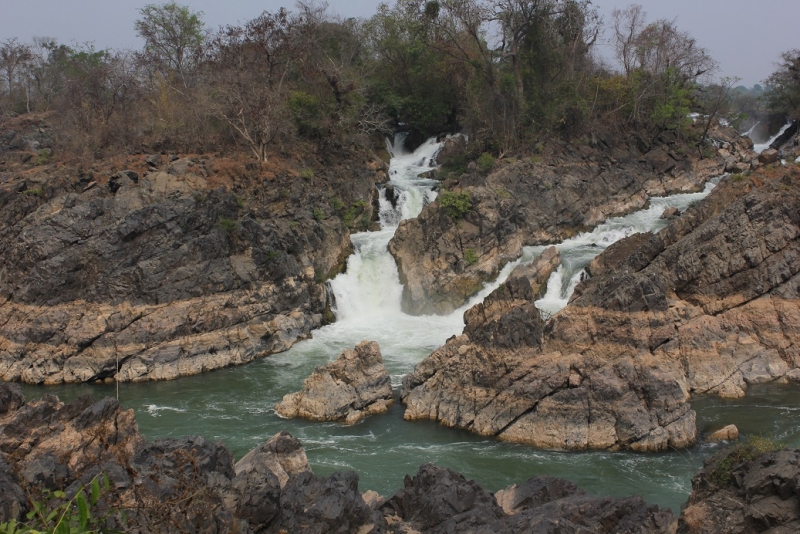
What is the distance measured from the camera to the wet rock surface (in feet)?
32.9

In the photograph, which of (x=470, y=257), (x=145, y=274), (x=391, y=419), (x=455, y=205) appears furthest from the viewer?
(x=455, y=205)

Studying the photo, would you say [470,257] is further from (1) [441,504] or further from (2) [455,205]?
(1) [441,504]

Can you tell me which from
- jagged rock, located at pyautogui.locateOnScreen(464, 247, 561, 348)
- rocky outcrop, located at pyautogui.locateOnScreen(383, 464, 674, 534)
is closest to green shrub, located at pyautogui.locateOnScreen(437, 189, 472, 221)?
jagged rock, located at pyautogui.locateOnScreen(464, 247, 561, 348)

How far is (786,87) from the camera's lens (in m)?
49.4

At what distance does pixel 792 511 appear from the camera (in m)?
9.06

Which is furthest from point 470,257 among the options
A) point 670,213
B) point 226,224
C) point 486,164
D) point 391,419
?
point 391,419

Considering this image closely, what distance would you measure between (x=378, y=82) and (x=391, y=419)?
29991 millimetres

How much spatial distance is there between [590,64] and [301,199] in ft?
76.4

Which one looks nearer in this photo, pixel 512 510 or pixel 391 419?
pixel 512 510

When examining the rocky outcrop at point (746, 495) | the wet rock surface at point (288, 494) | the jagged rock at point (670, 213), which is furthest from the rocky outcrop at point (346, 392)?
the jagged rock at point (670, 213)

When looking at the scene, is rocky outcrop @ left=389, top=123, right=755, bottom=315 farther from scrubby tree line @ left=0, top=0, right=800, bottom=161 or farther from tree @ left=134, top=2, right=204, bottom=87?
tree @ left=134, top=2, right=204, bottom=87

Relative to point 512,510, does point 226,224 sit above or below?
above

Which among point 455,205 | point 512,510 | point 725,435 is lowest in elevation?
point 512,510

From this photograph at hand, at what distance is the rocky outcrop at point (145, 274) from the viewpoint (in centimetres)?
2408
